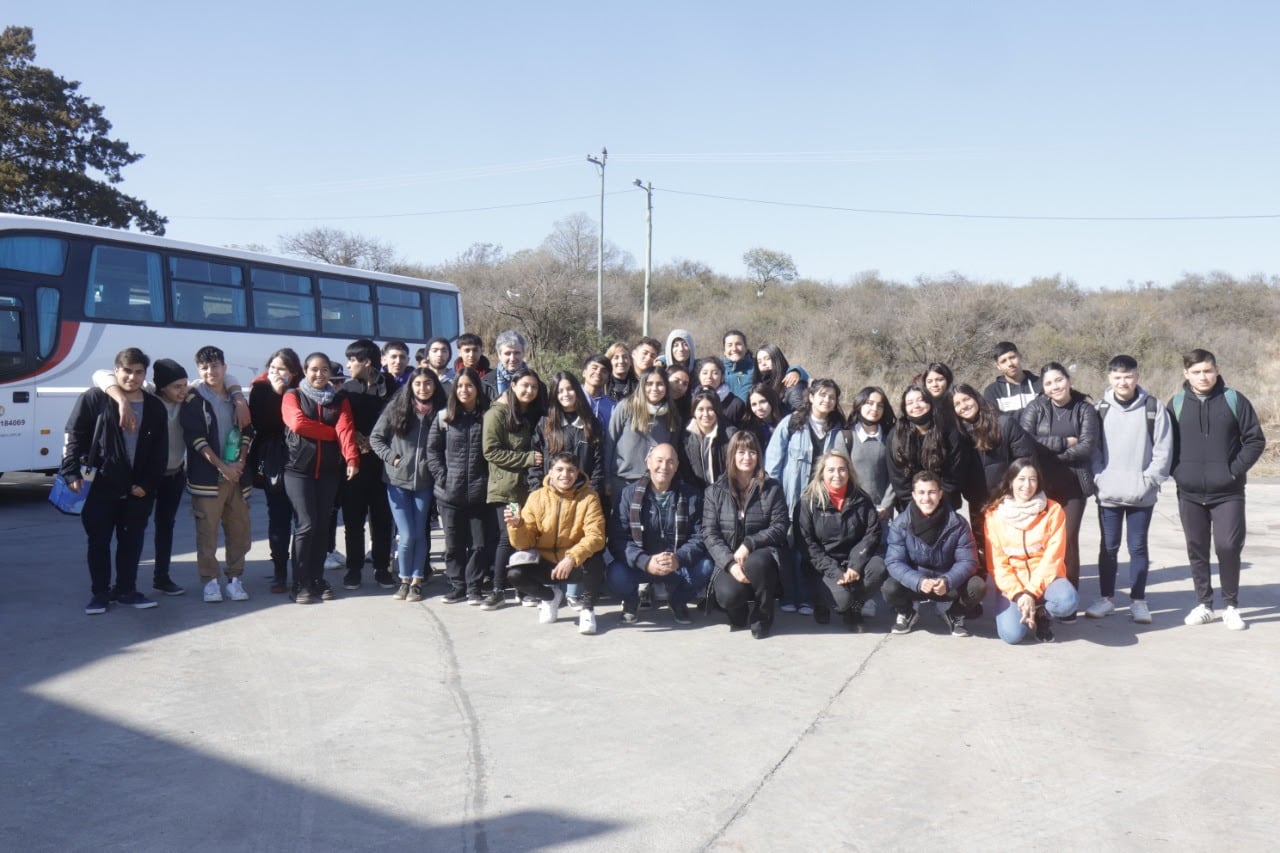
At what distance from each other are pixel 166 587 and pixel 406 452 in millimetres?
2002

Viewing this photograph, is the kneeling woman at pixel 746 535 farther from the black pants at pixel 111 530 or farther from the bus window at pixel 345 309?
the bus window at pixel 345 309

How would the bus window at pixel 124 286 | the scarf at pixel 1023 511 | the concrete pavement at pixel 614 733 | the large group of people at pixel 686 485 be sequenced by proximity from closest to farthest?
the concrete pavement at pixel 614 733
the scarf at pixel 1023 511
the large group of people at pixel 686 485
the bus window at pixel 124 286

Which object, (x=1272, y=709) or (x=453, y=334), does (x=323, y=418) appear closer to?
(x=1272, y=709)

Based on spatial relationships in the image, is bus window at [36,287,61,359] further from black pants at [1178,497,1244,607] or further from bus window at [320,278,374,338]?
black pants at [1178,497,1244,607]

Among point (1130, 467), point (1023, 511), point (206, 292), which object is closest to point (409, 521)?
point (1023, 511)

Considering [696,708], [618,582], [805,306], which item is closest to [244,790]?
[696,708]

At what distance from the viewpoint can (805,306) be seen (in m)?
51.6

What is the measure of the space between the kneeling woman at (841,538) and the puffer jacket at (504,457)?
76.7 inches

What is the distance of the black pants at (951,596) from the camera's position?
20.2 feet

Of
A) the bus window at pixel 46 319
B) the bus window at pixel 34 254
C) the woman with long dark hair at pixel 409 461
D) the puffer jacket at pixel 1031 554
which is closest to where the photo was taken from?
the puffer jacket at pixel 1031 554

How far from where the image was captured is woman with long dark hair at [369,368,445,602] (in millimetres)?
7055

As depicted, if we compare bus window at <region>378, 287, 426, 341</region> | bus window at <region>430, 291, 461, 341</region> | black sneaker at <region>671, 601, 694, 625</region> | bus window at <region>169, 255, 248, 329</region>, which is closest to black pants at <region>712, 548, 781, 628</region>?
black sneaker at <region>671, 601, 694, 625</region>

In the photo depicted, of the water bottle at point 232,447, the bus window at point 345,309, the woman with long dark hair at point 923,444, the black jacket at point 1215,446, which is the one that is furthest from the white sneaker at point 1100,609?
the bus window at point 345,309

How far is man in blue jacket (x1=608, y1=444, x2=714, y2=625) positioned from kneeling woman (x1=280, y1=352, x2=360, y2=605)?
2.03 m
